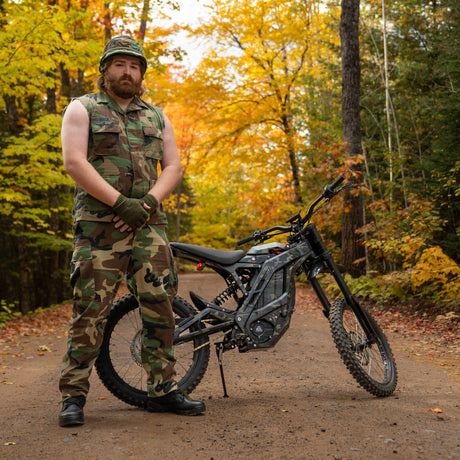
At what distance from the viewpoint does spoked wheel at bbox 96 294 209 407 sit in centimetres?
326

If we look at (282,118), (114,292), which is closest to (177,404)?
(114,292)

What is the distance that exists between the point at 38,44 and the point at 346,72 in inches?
229

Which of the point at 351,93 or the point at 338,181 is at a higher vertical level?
the point at 351,93

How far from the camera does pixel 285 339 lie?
20.7 ft

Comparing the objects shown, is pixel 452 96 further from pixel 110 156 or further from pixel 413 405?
pixel 110 156

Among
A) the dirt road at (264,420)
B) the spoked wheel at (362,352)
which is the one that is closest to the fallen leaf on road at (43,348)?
the dirt road at (264,420)

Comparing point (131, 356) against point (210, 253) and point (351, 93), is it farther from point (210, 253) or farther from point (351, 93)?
point (351, 93)

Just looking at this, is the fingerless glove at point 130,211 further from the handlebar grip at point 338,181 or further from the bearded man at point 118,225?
the handlebar grip at point 338,181

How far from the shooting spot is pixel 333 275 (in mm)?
3688

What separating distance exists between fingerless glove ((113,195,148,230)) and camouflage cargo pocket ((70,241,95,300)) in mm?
285

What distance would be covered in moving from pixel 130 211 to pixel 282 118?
39.5 feet

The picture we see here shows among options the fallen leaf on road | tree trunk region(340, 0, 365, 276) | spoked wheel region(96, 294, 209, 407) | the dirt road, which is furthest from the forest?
spoked wheel region(96, 294, 209, 407)

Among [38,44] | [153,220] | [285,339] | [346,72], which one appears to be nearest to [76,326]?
[153,220]

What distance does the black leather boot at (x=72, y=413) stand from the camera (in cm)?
279
